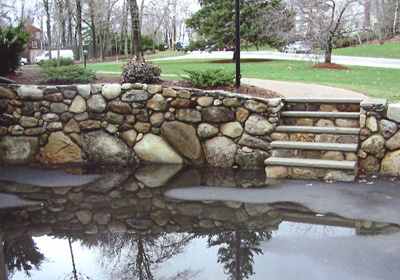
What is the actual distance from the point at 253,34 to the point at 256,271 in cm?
1951

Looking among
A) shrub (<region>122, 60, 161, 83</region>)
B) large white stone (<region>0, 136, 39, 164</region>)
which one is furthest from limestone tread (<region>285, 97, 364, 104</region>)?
large white stone (<region>0, 136, 39, 164</region>)

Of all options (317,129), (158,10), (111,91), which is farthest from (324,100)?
(158,10)

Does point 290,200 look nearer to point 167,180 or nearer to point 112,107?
point 167,180

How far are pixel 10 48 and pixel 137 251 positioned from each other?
7653mm

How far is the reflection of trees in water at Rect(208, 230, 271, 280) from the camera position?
3.88 m

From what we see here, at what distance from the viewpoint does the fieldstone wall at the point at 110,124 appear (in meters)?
7.79

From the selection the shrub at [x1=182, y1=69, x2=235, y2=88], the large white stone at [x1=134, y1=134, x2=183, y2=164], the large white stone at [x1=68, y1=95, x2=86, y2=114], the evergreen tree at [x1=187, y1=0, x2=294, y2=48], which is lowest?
the large white stone at [x1=134, y1=134, x2=183, y2=164]

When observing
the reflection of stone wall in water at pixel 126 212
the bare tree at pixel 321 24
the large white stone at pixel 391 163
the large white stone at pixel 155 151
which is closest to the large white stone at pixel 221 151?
the large white stone at pixel 155 151

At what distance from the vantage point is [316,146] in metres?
6.86

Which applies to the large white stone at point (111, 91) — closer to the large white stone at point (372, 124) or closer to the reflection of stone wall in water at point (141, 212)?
the reflection of stone wall in water at point (141, 212)

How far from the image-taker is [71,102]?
26.8 ft

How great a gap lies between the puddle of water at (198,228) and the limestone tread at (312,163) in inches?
11.4

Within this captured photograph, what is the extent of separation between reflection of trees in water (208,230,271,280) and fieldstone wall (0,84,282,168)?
10.2 ft

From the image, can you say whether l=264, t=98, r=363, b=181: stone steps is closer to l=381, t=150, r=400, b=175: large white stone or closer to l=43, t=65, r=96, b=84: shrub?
l=381, t=150, r=400, b=175: large white stone
